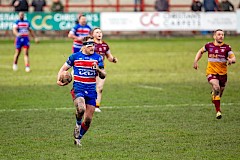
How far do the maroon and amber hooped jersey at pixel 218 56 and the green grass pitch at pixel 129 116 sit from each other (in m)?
1.13

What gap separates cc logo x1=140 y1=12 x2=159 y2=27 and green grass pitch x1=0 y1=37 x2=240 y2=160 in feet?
30.9

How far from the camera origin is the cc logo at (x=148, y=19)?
140 feet

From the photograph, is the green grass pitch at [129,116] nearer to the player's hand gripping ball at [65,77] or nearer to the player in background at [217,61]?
the player in background at [217,61]

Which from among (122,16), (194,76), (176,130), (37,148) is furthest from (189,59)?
(37,148)

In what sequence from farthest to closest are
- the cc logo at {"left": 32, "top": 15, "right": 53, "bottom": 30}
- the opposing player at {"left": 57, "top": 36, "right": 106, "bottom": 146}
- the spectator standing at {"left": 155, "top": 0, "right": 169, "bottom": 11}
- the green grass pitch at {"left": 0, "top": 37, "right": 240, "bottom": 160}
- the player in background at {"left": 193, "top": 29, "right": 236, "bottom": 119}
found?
the spectator standing at {"left": 155, "top": 0, "right": 169, "bottom": 11} < the cc logo at {"left": 32, "top": 15, "right": 53, "bottom": 30} < the player in background at {"left": 193, "top": 29, "right": 236, "bottom": 119} < the opposing player at {"left": 57, "top": 36, "right": 106, "bottom": 146} < the green grass pitch at {"left": 0, "top": 37, "right": 240, "bottom": 160}

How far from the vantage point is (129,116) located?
1823 cm

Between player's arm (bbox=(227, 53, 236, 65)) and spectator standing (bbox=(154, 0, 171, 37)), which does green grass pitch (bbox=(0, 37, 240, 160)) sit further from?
spectator standing (bbox=(154, 0, 171, 37))

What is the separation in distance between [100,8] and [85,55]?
35688mm

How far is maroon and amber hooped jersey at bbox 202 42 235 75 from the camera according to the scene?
18.1 m

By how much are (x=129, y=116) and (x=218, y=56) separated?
2.62 metres

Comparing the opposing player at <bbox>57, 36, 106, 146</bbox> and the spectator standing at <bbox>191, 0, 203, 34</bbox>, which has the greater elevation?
the opposing player at <bbox>57, 36, 106, 146</bbox>

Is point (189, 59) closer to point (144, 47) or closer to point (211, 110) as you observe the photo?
point (144, 47)

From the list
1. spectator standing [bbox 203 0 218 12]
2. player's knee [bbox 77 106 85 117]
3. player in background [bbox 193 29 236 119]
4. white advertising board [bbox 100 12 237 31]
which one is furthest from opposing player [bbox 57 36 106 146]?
spectator standing [bbox 203 0 218 12]

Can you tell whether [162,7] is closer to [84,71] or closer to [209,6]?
[209,6]
